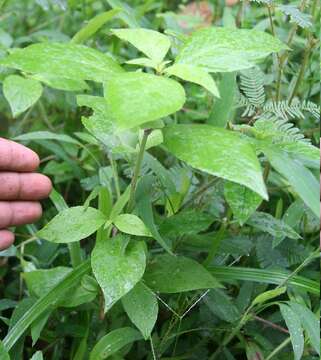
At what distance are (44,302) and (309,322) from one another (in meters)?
0.38

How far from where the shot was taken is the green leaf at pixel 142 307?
799 mm

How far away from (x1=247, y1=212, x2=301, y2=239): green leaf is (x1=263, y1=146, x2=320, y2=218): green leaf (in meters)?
0.21

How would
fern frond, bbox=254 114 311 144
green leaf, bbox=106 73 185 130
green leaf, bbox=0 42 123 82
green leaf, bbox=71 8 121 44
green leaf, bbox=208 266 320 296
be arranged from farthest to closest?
green leaf, bbox=71 8 121 44, green leaf, bbox=208 266 320 296, fern frond, bbox=254 114 311 144, green leaf, bbox=0 42 123 82, green leaf, bbox=106 73 185 130

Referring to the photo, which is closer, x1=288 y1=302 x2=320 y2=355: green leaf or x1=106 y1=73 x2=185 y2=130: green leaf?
x1=106 y1=73 x2=185 y2=130: green leaf

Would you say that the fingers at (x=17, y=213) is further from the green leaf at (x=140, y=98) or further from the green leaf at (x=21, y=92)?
the green leaf at (x=140, y=98)

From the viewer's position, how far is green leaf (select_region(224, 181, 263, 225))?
746 millimetres

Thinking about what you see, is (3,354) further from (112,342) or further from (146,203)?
(146,203)

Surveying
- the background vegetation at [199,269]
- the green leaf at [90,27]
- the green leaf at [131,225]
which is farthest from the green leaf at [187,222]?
the green leaf at [90,27]

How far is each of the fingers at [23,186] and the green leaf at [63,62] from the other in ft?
1.14

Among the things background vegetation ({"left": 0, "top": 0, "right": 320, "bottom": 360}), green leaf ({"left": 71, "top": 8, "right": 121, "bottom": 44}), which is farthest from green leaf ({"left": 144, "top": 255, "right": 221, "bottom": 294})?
green leaf ({"left": 71, "top": 8, "right": 121, "bottom": 44})

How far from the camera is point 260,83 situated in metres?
0.92

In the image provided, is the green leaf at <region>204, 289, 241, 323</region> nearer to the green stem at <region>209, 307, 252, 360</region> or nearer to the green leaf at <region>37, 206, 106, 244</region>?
the green stem at <region>209, 307, 252, 360</region>

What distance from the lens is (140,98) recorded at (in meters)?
0.61

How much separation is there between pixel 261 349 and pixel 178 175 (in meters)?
0.32
